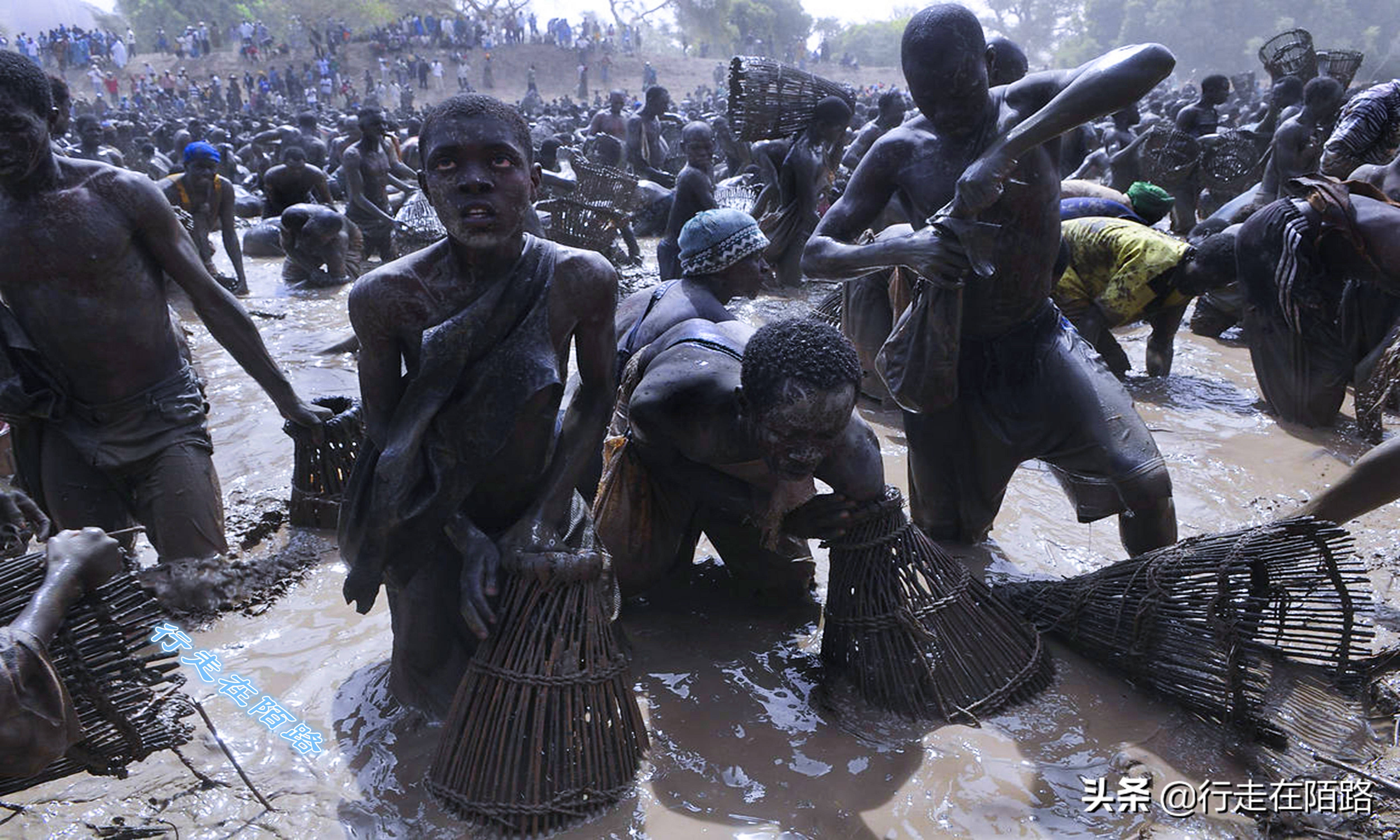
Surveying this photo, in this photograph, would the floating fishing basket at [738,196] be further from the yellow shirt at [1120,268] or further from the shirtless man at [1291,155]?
the shirtless man at [1291,155]

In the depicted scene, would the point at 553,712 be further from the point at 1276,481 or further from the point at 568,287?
the point at 1276,481

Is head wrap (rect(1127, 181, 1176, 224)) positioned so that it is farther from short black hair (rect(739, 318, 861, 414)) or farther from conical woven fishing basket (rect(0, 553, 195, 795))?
conical woven fishing basket (rect(0, 553, 195, 795))

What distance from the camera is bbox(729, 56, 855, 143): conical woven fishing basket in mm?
7156

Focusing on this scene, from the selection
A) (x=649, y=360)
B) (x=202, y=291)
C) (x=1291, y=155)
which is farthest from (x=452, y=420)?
(x=1291, y=155)

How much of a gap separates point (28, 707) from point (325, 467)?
8.62ft

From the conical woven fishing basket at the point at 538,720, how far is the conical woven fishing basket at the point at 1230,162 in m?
9.79

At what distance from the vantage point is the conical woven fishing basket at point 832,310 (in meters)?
6.21

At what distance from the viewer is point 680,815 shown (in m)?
2.35

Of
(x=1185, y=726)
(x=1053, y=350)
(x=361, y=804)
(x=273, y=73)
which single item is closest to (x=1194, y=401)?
(x=1053, y=350)

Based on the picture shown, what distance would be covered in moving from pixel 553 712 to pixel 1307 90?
9.02 metres

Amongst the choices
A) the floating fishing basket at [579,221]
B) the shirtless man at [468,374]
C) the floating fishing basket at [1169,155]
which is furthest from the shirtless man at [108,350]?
the floating fishing basket at [1169,155]

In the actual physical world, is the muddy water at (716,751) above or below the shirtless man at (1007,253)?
below

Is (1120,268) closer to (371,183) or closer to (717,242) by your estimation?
(717,242)

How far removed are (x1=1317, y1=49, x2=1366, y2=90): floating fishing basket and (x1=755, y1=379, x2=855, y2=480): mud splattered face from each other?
42.4 ft
